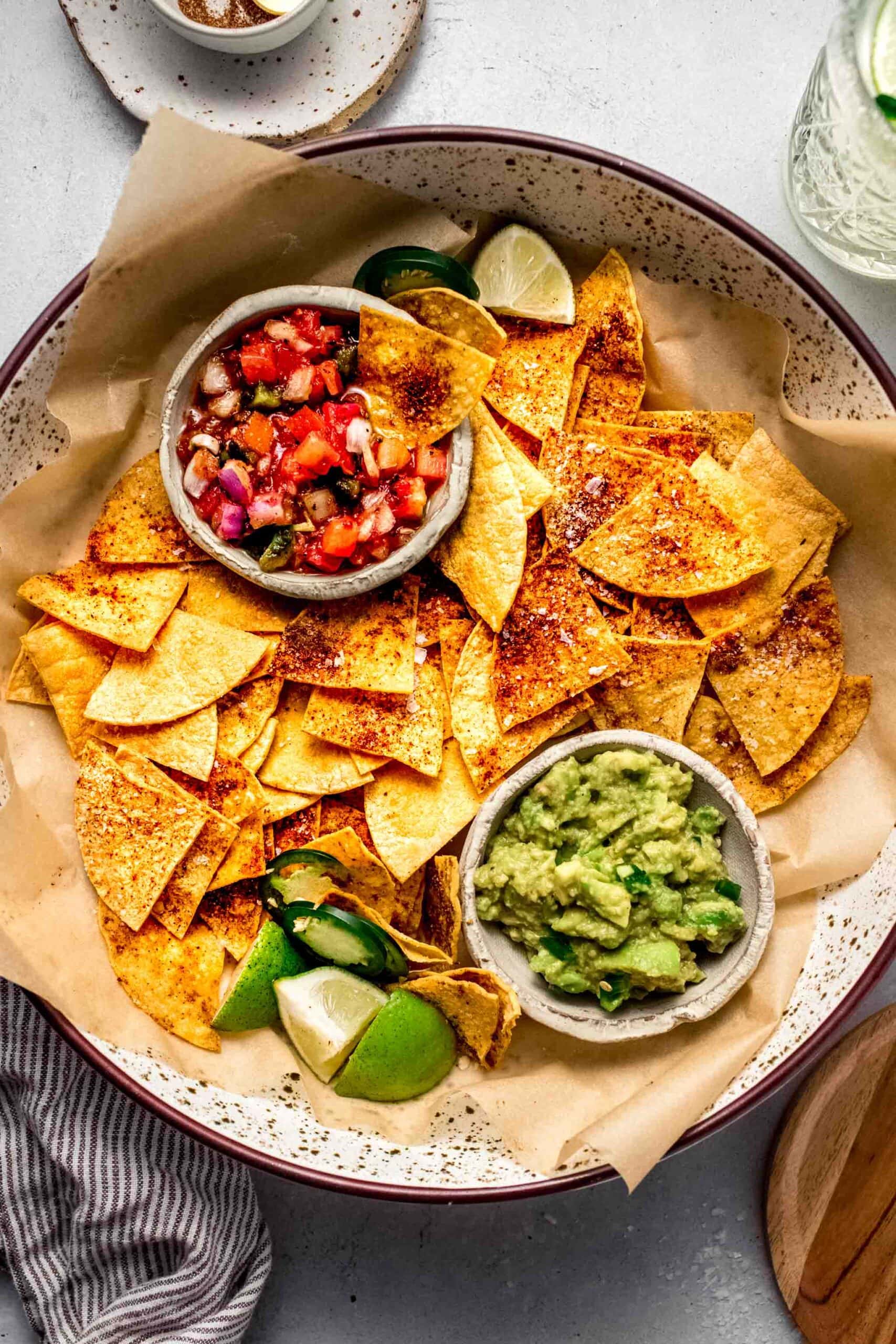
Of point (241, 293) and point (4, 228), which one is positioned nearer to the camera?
point (241, 293)

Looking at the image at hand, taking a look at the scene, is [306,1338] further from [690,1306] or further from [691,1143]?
[691,1143]

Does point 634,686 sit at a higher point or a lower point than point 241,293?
lower

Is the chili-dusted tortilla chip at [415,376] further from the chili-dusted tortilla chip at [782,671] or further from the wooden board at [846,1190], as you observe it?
the wooden board at [846,1190]

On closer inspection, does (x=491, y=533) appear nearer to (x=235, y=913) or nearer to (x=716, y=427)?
(x=716, y=427)

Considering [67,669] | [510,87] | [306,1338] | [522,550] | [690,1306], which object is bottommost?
[306,1338]

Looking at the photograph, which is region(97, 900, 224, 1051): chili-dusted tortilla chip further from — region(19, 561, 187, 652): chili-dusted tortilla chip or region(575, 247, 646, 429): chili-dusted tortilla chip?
region(575, 247, 646, 429): chili-dusted tortilla chip

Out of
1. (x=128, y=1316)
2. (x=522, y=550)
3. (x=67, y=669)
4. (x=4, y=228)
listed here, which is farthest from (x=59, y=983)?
(x=4, y=228)
